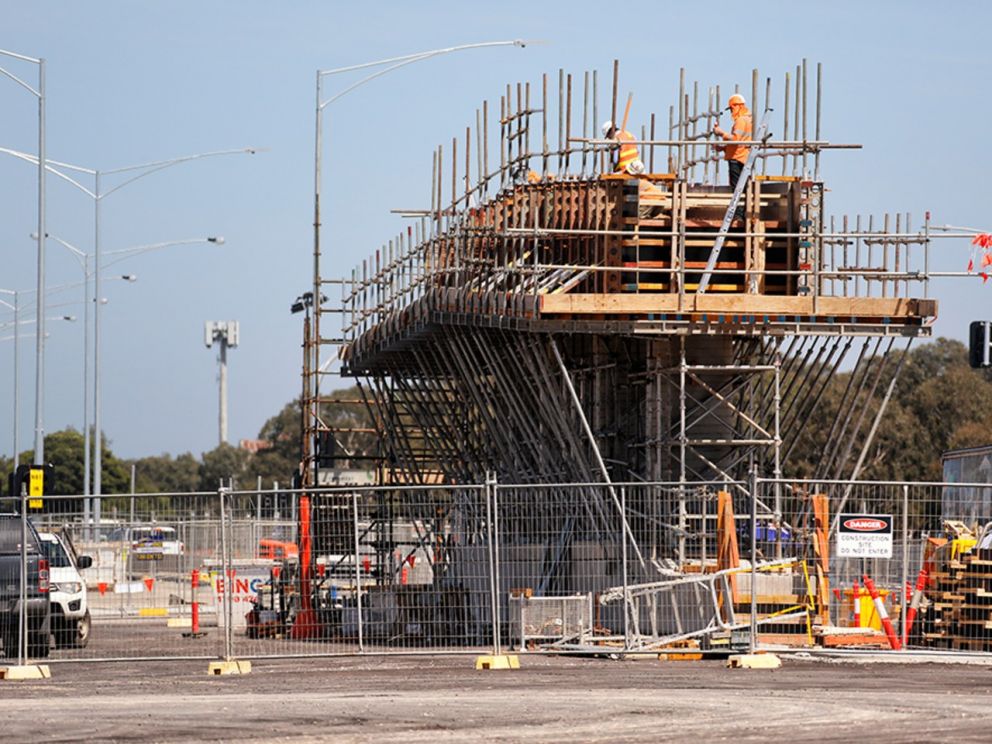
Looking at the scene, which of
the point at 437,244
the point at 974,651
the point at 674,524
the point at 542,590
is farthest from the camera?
the point at 437,244

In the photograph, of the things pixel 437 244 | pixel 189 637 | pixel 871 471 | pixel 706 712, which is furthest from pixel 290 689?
pixel 871 471

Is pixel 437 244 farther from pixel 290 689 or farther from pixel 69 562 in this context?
pixel 290 689

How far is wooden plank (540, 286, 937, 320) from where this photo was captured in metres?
27.3

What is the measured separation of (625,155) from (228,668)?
12427 millimetres

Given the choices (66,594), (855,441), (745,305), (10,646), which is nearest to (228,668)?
(10,646)

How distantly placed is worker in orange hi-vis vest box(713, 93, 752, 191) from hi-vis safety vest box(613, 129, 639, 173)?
4.25 ft

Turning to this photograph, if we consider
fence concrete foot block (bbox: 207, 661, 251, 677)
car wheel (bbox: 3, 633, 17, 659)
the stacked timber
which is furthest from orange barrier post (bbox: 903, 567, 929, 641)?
car wheel (bbox: 3, 633, 17, 659)

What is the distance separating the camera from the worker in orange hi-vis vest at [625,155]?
95.9 ft

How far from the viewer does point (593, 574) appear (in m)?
24.9

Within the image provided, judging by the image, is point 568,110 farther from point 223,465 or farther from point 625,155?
point 223,465

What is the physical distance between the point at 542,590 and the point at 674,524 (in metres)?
3.51

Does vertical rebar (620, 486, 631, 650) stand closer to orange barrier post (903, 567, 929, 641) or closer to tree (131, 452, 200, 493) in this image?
orange barrier post (903, 567, 929, 641)

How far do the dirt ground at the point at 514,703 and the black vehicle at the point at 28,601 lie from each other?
3.30 feet

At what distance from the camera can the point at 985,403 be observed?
84312mm
